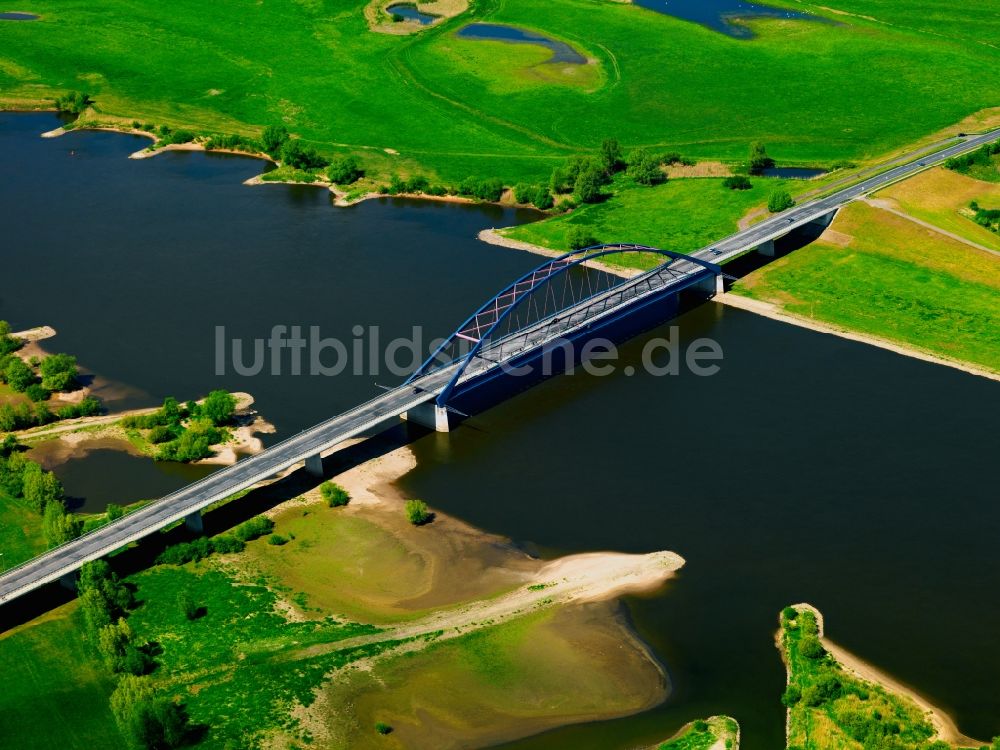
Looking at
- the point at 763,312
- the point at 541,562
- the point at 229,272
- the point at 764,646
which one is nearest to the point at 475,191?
the point at 229,272

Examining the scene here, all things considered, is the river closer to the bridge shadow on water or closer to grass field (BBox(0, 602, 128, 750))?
the bridge shadow on water

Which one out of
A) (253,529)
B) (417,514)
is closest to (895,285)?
(417,514)

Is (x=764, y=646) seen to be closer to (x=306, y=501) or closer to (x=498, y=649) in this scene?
(x=498, y=649)

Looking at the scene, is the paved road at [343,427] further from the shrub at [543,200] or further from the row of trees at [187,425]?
the shrub at [543,200]

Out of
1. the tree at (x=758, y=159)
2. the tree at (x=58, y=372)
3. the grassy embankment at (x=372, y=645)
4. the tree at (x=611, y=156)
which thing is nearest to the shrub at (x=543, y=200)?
the tree at (x=611, y=156)

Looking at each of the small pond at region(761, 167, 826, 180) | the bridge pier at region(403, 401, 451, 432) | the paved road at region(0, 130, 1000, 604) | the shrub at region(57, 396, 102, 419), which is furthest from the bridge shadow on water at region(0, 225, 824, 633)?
the small pond at region(761, 167, 826, 180)

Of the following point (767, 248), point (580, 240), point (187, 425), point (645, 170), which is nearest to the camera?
point (187, 425)

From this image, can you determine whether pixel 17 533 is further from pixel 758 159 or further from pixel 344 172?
pixel 758 159

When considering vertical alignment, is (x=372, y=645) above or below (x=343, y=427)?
below
